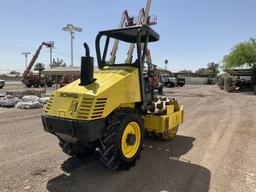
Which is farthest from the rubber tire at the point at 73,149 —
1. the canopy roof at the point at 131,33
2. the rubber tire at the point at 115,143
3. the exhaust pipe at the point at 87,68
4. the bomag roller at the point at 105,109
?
the canopy roof at the point at 131,33

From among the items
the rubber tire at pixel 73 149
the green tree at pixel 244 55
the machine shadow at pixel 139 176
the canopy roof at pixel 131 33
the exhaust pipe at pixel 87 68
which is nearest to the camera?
the machine shadow at pixel 139 176

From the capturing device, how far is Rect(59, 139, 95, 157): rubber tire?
4.82 meters

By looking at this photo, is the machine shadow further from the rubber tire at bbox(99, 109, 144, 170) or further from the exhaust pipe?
the exhaust pipe

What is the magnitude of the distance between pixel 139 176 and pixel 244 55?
30350 mm

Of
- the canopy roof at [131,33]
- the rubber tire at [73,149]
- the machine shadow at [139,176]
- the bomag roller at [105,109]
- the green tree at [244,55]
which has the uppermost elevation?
the green tree at [244,55]

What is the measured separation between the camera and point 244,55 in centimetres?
3048

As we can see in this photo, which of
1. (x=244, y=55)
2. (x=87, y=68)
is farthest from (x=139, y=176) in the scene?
(x=244, y=55)

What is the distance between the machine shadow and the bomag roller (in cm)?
22

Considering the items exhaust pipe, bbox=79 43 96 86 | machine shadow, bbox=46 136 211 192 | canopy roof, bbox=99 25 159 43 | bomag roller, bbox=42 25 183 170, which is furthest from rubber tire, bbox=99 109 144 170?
canopy roof, bbox=99 25 159 43

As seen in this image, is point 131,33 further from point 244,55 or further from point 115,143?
point 244,55

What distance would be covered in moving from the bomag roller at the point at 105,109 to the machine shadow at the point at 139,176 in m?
0.22

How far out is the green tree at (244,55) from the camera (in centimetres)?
3009

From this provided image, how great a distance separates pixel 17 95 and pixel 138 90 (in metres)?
13.0

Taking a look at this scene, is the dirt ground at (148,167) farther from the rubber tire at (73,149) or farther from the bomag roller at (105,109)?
the bomag roller at (105,109)
